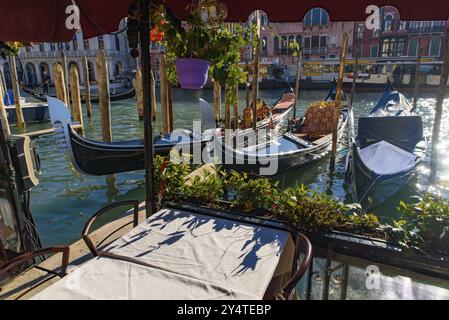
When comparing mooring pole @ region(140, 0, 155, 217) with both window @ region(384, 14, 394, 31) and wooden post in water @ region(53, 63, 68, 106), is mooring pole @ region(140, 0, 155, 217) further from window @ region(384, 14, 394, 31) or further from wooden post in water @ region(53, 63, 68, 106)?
window @ region(384, 14, 394, 31)

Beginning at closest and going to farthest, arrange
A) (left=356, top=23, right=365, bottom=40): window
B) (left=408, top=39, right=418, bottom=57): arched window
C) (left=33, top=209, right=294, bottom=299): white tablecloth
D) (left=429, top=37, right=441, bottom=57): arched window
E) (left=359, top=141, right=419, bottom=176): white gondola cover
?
(left=33, top=209, right=294, bottom=299): white tablecloth < (left=359, top=141, right=419, bottom=176): white gondola cover < (left=429, top=37, right=441, bottom=57): arched window < (left=408, top=39, right=418, bottom=57): arched window < (left=356, top=23, right=365, bottom=40): window

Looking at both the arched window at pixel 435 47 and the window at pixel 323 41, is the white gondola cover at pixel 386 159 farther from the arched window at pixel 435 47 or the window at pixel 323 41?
the arched window at pixel 435 47

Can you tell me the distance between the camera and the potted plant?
1963 mm

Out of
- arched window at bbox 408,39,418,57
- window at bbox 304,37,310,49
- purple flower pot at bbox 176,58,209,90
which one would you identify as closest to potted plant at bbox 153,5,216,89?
purple flower pot at bbox 176,58,209,90

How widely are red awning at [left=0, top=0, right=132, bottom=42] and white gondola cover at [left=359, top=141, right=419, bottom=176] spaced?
3964mm

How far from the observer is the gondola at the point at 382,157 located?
15.5 ft

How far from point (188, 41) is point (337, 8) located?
0.91 m

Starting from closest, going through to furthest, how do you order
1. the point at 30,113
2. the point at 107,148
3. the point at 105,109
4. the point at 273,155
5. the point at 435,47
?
the point at 273,155, the point at 107,148, the point at 105,109, the point at 30,113, the point at 435,47

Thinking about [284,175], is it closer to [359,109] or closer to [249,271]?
[249,271]

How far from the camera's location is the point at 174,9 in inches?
98.5

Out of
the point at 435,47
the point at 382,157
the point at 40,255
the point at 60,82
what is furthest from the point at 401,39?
the point at 40,255

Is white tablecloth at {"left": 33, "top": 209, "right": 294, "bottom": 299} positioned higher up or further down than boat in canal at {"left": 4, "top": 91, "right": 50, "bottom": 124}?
higher up

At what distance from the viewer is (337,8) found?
78.7 inches

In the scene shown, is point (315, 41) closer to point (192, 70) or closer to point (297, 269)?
point (192, 70)
